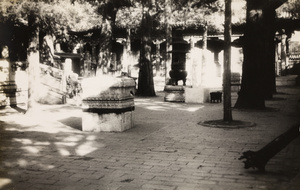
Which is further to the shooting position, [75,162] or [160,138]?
[160,138]

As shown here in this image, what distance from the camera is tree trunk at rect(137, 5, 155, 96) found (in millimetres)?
21266

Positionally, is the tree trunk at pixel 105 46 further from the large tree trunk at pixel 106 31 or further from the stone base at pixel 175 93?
the stone base at pixel 175 93

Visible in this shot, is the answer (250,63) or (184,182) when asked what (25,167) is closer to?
(184,182)

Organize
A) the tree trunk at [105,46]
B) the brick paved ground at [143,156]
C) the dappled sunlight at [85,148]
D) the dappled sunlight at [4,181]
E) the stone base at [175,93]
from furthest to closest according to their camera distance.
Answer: the tree trunk at [105,46], the stone base at [175,93], the dappled sunlight at [85,148], the brick paved ground at [143,156], the dappled sunlight at [4,181]

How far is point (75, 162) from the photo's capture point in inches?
269

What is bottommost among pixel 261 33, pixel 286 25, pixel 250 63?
pixel 250 63

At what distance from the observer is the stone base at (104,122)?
10.0m

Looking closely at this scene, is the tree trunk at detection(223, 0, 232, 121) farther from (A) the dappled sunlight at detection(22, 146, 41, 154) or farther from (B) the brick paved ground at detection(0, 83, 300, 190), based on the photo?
(A) the dappled sunlight at detection(22, 146, 41, 154)

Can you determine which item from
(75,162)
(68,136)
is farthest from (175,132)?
(75,162)

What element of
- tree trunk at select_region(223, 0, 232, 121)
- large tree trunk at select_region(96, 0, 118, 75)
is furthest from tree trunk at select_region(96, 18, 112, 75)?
tree trunk at select_region(223, 0, 232, 121)

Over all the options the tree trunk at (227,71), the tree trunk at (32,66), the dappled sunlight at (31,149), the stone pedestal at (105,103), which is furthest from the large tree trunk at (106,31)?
the dappled sunlight at (31,149)

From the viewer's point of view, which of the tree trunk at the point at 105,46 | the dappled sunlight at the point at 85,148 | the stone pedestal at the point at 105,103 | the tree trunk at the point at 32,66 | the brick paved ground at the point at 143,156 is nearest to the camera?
the brick paved ground at the point at 143,156

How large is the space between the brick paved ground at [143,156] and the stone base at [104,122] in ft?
0.97

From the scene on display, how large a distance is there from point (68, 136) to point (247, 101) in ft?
25.7
